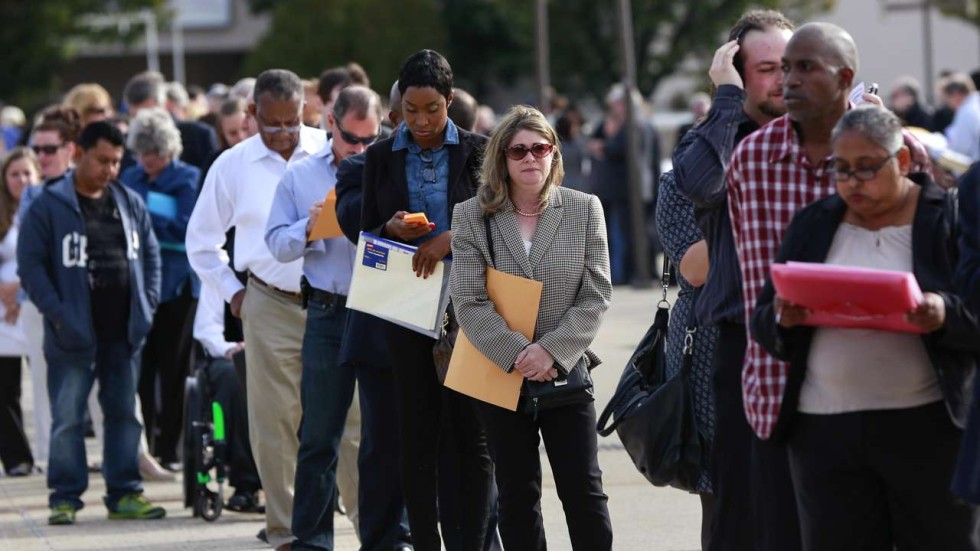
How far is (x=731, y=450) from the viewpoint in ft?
16.9

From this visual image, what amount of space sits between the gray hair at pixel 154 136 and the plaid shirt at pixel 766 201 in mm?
6077

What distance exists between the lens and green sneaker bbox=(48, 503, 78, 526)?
8820 millimetres

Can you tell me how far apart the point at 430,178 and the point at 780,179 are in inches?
80.1

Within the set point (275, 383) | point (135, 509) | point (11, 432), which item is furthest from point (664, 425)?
point (11, 432)

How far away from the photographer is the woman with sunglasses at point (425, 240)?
6.46 m

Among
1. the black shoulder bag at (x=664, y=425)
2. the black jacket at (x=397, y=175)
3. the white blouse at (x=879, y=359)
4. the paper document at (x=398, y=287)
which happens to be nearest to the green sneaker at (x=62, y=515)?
the paper document at (x=398, y=287)

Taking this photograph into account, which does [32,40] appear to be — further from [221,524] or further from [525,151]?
[525,151]

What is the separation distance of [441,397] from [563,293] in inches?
31.0

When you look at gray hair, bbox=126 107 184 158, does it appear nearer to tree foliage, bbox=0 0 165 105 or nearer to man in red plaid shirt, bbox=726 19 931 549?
man in red plaid shirt, bbox=726 19 931 549

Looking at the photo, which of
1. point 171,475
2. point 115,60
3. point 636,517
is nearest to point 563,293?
point 636,517

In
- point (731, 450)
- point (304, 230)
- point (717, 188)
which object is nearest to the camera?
point (717, 188)

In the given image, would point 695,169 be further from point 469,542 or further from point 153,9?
point 153,9

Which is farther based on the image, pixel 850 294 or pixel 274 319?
pixel 274 319

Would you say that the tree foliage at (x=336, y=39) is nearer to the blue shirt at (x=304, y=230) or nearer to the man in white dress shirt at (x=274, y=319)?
the man in white dress shirt at (x=274, y=319)
